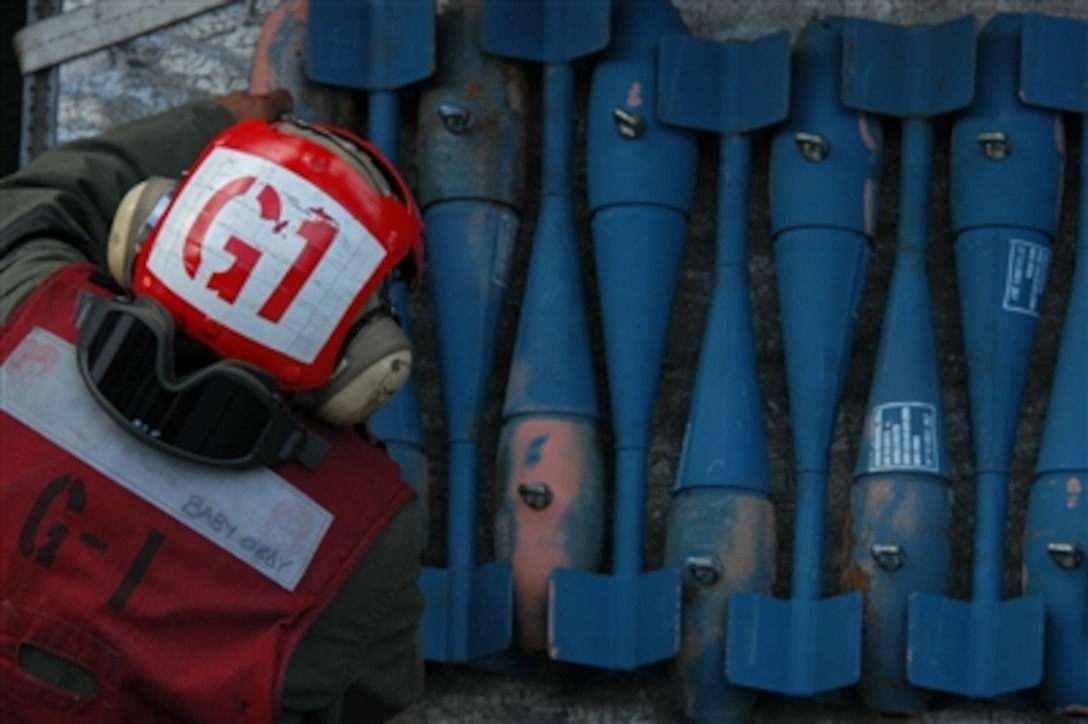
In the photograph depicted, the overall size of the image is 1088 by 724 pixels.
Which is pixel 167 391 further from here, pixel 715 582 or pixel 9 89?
pixel 9 89

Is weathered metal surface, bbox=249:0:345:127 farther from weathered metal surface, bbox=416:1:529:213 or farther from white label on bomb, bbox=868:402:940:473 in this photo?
white label on bomb, bbox=868:402:940:473

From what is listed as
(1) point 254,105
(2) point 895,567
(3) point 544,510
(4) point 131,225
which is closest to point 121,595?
(4) point 131,225

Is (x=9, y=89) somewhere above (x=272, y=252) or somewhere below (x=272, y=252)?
below

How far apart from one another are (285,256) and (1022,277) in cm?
147

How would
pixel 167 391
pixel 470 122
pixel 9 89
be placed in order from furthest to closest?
pixel 9 89 → pixel 470 122 → pixel 167 391

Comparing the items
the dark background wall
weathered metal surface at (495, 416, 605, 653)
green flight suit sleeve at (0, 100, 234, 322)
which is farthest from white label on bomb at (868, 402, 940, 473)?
the dark background wall

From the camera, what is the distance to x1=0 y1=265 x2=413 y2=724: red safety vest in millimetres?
2586

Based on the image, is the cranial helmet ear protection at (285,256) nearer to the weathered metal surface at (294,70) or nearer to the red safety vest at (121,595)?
the red safety vest at (121,595)

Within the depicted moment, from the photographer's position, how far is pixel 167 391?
2.56 metres

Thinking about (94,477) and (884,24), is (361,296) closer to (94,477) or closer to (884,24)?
(94,477)

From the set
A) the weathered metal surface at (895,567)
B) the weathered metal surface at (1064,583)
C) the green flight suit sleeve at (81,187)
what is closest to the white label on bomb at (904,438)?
the weathered metal surface at (895,567)

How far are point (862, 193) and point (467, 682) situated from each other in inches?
39.8

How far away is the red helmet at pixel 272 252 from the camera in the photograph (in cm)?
262

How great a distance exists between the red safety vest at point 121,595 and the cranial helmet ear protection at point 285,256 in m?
0.09
